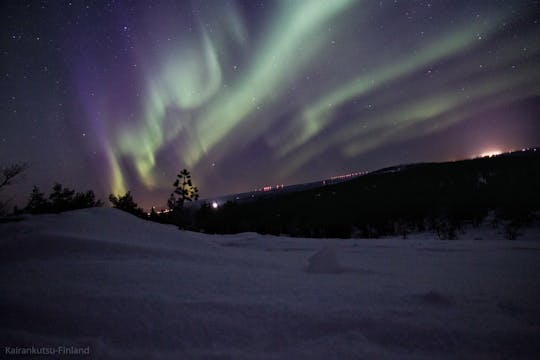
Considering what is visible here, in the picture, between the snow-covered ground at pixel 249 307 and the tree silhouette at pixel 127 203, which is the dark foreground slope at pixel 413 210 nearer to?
the tree silhouette at pixel 127 203

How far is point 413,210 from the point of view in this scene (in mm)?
44000

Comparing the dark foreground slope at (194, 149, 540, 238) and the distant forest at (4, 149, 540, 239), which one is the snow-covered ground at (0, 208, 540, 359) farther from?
the dark foreground slope at (194, 149, 540, 238)

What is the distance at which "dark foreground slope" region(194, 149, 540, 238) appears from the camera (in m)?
36.4

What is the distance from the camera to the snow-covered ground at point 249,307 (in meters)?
1.04

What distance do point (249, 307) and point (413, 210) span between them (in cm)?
5070

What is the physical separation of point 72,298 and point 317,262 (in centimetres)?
196

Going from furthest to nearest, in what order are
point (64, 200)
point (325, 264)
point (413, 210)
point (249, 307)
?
point (413, 210), point (64, 200), point (325, 264), point (249, 307)

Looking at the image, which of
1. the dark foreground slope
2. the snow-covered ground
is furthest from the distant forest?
the snow-covered ground

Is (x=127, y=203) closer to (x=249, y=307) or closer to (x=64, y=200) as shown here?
(x=64, y=200)

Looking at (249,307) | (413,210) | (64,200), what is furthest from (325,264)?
(413,210)

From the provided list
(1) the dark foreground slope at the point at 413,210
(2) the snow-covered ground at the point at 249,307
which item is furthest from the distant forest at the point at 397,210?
(2) the snow-covered ground at the point at 249,307

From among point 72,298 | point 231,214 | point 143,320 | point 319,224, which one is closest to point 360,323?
point 143,320

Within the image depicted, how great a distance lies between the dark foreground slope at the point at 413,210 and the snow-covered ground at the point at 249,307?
30891mm

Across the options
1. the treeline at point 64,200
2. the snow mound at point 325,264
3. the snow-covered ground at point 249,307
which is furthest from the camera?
the treeline at point 64,200
